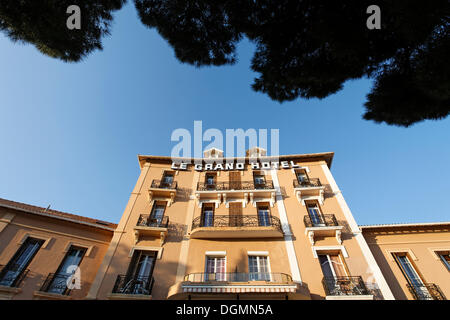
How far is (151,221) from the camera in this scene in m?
12.0

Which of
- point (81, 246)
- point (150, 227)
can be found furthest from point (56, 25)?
point (81, 246)

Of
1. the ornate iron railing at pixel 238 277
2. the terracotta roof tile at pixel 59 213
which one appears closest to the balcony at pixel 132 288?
the ornate iron railing at pixel 238 277

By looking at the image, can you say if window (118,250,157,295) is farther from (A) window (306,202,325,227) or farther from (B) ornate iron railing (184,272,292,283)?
A: (A) window (306,202,325,227)

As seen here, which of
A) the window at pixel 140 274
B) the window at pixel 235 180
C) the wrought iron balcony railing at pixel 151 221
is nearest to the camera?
the window at pixel 140 274

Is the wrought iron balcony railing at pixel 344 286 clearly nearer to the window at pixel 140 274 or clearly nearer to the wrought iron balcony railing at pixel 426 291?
the wrought iron balcony railing at pixel 426 291

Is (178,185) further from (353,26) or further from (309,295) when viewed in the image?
(353,26)

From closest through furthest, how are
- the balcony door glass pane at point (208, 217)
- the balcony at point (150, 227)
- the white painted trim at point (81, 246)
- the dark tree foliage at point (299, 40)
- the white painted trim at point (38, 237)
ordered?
the dark tree foliage at point (299, 40) < the white painted trim at point (38, 237) < the white painted trim at point (81, 246) < the balcony at point (150, 227) < the balcony door glass pane at point (208, 217)

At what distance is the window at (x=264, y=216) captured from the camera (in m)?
12.2

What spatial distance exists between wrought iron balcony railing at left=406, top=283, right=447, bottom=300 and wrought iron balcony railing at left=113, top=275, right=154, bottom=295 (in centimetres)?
1138

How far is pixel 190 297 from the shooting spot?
8.93 metres

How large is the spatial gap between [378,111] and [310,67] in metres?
2.46

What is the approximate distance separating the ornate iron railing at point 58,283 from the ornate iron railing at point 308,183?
12.6 metres

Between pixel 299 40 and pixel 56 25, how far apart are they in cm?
723

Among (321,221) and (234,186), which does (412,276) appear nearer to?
(321,221)
